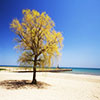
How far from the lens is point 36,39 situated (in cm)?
1067

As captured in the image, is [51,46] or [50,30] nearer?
[51,46]

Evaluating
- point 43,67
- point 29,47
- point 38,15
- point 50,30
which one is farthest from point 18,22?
point 43,67

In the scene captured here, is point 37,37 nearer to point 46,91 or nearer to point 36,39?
point 36,39

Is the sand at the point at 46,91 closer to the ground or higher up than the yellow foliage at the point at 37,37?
closer to the ground

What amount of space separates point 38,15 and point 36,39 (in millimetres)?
2986

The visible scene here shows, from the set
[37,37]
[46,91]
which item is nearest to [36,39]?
[37,37]

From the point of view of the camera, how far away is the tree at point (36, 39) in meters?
10.2

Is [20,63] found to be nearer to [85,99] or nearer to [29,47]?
[29,47]

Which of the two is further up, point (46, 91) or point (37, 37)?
point (37, 37)

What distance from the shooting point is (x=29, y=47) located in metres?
10.5

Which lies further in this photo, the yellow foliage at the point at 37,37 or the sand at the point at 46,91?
the yellow foliage at the point at 37,37

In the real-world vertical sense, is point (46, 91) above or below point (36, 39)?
below

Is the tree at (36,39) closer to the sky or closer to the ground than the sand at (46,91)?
closer to the sky

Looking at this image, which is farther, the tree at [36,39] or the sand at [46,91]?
the tree at [36,39]
